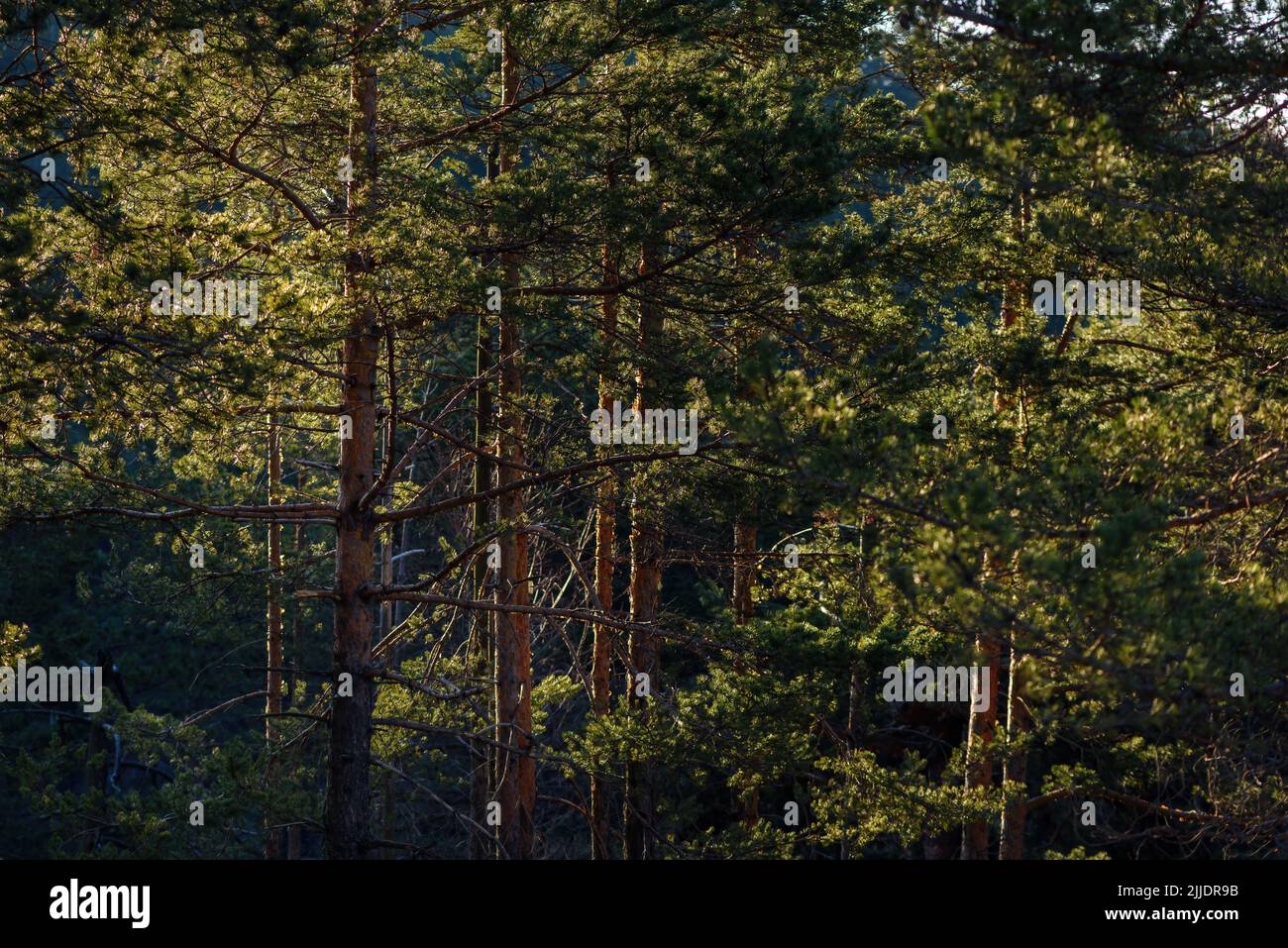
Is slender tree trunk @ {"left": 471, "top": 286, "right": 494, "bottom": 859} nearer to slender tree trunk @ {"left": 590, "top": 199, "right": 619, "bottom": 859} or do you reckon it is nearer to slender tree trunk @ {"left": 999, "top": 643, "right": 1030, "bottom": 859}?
slender tree trunk @ {"left": 590, "top": 199, "right": 619, "bottom": 859}

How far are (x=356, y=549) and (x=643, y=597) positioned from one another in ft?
11.7

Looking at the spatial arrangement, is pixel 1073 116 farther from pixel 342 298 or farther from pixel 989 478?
pixel 342 298

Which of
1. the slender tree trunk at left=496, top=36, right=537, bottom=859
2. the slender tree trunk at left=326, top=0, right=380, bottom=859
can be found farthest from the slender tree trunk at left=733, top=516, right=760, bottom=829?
the slender tree trunk at left=326, top=0, right=380, bottom=859

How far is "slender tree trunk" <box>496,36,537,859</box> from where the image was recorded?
979cm

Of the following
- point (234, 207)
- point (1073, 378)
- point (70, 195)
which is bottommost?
point (1073, 378)

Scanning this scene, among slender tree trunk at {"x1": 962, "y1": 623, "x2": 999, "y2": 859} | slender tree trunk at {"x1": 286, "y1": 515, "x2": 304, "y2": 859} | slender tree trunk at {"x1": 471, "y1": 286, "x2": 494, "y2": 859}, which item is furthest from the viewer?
slender tree trunk at {"x1": 286, "y1": 515, "x2": 304, "y2": 859}

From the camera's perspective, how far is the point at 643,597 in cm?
1136

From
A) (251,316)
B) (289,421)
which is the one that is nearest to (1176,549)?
(251,316)

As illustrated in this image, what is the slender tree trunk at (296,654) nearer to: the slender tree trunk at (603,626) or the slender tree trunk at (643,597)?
the slender tree trunk at (603,626)

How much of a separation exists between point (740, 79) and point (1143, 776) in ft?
25.0

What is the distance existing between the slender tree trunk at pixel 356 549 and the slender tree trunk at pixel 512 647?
1247 mm

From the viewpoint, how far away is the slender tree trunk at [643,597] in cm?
879

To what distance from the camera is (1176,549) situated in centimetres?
604

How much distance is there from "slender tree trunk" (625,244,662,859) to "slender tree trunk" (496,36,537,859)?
1.03 metres
